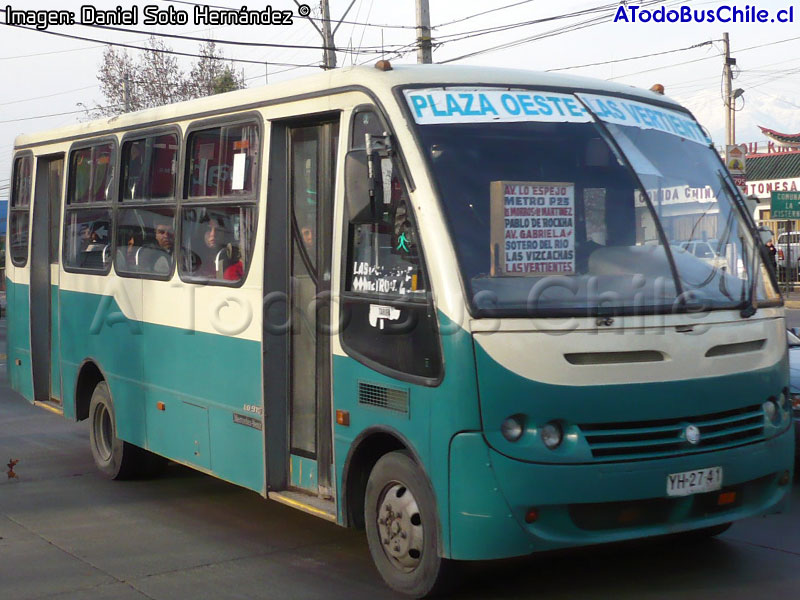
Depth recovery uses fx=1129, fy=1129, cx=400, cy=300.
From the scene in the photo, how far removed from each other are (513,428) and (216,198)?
3.24 meters

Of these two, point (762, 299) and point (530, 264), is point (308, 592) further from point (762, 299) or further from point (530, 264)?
point (762, 299)

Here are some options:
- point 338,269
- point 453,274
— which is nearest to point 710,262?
point 453,274

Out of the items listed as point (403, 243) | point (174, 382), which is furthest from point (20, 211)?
point (403, 243)

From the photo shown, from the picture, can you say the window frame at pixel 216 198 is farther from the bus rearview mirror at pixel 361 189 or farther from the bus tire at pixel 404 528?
the bus tire at pixel 404 528

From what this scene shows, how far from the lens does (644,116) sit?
655cm

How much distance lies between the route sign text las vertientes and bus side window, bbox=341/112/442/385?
30.6m

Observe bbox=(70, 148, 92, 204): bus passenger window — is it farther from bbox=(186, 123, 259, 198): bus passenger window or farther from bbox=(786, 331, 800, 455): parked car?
bbox=(786, 331, 800, 455): parked car

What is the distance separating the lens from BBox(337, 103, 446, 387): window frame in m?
5.63

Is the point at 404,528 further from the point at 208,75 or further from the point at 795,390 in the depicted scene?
the point at 208,75

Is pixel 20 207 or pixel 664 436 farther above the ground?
pixel 20 207

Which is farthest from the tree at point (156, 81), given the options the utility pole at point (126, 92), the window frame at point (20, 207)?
the window frame at point (20, 207)

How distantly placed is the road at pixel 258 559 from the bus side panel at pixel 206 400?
0.46 m

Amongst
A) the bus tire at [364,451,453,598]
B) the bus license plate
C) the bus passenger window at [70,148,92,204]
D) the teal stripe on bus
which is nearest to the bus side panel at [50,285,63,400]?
the teal stripe on bus

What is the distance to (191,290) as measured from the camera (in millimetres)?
8062
